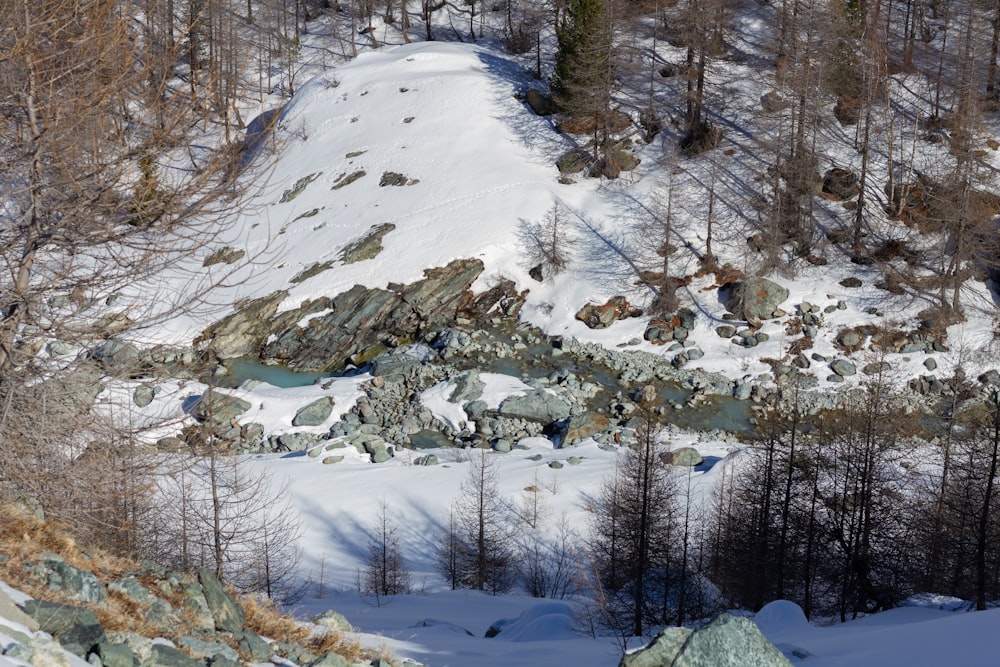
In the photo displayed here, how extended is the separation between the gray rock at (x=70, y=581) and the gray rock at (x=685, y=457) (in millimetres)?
18768

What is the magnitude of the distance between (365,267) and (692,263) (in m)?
14.2

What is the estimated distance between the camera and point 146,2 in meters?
6.27

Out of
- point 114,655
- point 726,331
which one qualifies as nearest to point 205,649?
point 114,655

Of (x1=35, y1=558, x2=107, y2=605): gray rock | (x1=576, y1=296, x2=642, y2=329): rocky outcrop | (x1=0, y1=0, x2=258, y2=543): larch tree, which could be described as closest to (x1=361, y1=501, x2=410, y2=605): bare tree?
(x1=35, y1=558, x2=107, y2=605): gray rock

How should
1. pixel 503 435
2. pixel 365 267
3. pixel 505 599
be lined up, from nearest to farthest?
1. pixel 505 599
2. pixel 503 435
3. pixel 365 267

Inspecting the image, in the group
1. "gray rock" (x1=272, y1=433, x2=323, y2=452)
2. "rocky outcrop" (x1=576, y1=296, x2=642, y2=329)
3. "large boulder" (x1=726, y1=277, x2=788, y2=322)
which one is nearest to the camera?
"gray rock" (x1=272, y1=433, x2=323, y2=452)

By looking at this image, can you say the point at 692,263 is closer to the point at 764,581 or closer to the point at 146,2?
the point at 764,581

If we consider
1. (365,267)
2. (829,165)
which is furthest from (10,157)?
(829,165)

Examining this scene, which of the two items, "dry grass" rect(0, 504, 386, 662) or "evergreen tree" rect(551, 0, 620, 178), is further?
"evergreen tree" rect(551, 0, 620, 178)

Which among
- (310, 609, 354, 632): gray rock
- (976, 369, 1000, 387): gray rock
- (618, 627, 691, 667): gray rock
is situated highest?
(618, 627, 691, 667): gray rock

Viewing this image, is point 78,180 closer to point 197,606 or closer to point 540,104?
point 197,606

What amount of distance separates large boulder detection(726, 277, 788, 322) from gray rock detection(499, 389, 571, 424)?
935 centimetres

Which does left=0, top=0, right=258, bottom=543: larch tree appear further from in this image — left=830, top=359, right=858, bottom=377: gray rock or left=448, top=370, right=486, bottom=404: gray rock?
left=830, top=359, right=858, bottom=377: gray rock

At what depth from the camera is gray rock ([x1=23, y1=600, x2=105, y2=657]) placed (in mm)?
5477
